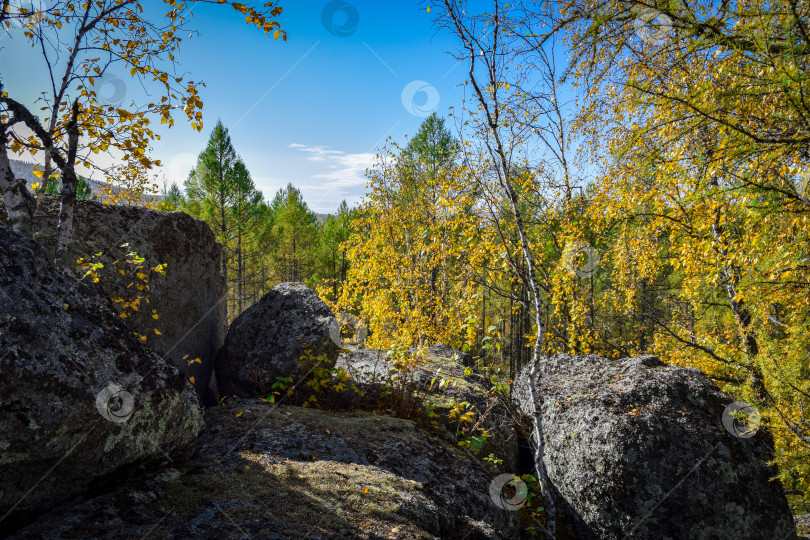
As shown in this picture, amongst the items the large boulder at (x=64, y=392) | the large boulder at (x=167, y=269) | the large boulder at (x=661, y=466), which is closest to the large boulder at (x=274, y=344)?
the large boulder at (x=167, y=269)

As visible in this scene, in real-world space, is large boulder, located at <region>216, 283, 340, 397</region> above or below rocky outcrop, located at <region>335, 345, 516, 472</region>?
above

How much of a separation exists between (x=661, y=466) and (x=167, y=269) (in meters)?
6.81

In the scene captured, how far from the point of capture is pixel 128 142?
361cm

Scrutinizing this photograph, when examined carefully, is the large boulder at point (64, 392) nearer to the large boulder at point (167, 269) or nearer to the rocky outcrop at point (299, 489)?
the rocky outcrop at point (299, 489)

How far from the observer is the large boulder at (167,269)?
457cm

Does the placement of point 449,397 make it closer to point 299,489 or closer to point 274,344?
point 274,344

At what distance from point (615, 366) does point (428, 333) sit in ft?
16.6

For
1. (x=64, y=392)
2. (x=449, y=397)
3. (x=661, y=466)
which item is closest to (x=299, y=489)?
(x=64, y=392)

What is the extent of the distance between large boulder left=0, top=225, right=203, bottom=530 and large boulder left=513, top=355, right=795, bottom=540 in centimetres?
415

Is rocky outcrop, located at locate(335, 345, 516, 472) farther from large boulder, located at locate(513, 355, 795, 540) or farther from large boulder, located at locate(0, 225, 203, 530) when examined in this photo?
large boulder, located at locate(0, 225, 203, 530)

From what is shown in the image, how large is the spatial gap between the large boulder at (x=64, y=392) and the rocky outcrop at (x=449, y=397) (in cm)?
322

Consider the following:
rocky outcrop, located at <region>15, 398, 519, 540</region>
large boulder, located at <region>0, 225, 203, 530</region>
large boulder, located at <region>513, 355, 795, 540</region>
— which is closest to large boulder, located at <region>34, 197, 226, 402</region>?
rocky outcrop, located at <region>15, 398, 519, 540</region>

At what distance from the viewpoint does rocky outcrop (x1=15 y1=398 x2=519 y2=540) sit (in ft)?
7.68

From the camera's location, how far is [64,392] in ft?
7.38
